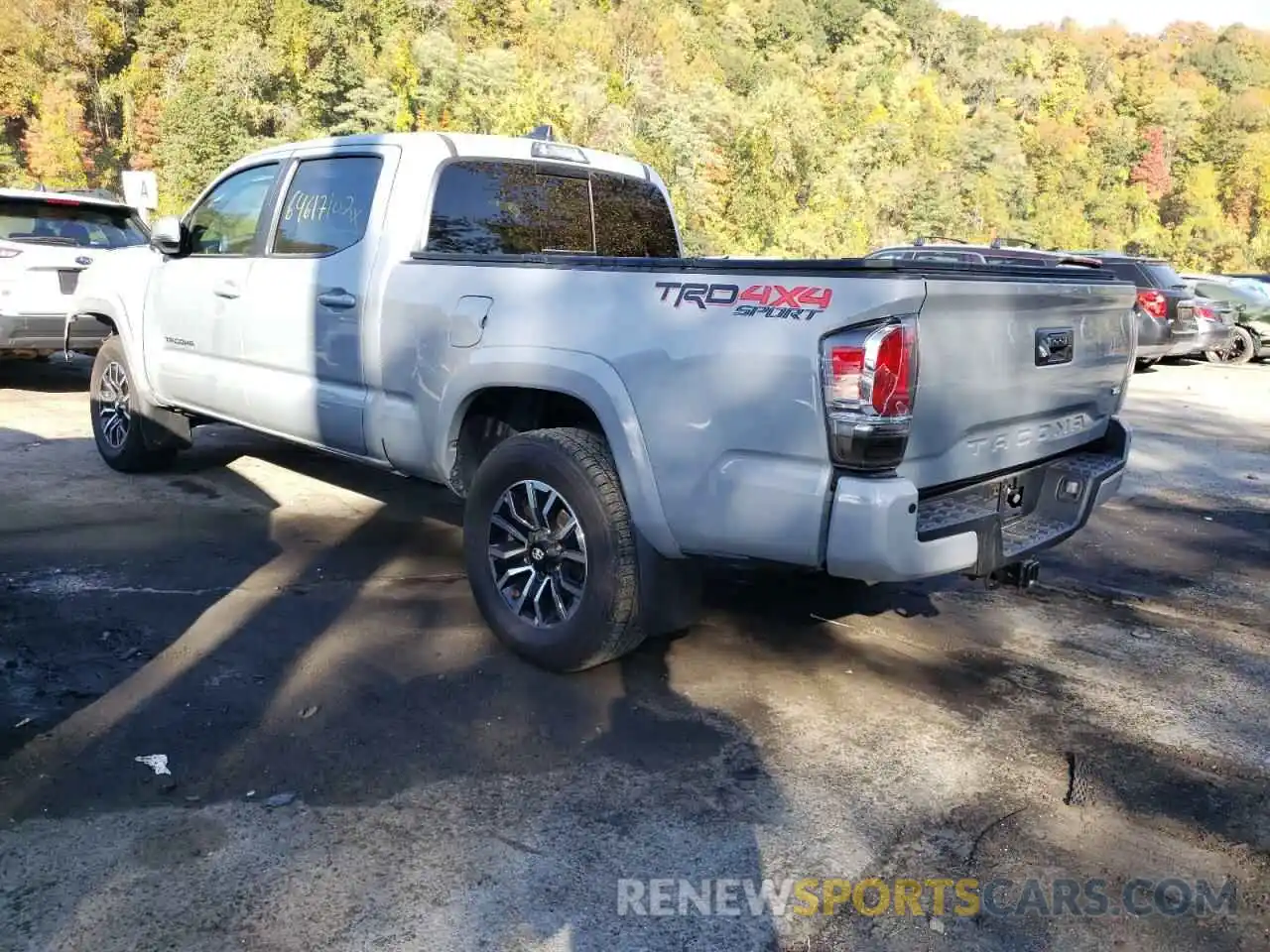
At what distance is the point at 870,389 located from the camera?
3.05 m

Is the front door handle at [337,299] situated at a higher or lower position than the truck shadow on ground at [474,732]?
higher

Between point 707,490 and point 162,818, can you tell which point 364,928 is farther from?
point 707,490

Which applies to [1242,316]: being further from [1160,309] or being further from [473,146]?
[473,146]

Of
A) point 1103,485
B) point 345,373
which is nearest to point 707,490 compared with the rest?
point 1103,485

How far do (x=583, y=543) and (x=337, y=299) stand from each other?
178 centimetres

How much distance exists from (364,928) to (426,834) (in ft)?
1.34

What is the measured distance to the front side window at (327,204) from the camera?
479 centimetres

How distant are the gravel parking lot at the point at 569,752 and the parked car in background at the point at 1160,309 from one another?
33.6 ft

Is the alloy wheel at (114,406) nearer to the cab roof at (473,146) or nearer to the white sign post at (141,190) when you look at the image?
the cab roof at (473,146)

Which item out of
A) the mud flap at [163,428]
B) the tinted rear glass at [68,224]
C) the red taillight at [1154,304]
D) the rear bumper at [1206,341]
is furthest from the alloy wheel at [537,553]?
the rear bumper at [1206,341]

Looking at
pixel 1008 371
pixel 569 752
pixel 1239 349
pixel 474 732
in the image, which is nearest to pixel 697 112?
pixel 1239 349

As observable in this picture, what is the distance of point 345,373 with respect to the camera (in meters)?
4.72

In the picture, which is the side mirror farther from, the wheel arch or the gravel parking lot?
the gravel parking lot

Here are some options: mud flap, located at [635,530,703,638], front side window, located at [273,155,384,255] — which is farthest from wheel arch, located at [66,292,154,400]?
mud flap, located at [635,530,703,638]
